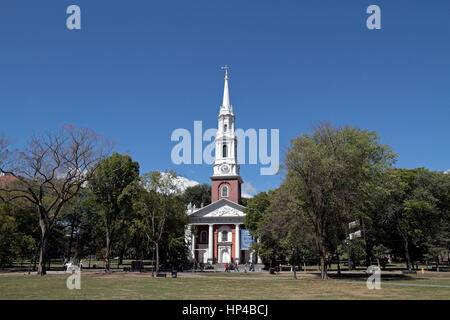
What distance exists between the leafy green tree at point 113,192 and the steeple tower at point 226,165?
917 inches

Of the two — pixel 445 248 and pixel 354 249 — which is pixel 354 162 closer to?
pixel 354 249

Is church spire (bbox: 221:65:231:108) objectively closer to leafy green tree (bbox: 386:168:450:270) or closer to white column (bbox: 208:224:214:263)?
white column (bbox: 208:224:214:263)

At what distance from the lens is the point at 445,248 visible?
1529 inches

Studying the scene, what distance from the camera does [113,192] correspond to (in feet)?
135

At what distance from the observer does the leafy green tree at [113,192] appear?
4072 cm

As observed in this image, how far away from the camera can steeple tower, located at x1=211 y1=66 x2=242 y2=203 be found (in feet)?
210

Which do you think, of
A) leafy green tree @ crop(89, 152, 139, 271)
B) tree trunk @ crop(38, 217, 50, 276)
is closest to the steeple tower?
leafy green tree @ crop(89, 152, 139, 271)

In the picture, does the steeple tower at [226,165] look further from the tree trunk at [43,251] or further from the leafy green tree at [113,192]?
the tree trunk at [43,251]

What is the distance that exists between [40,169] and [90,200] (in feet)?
37.2

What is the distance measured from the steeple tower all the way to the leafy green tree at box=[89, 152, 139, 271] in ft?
76.4

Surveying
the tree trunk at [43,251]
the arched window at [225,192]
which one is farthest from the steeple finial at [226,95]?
the tree trunk at [43,251]

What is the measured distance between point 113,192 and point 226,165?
26766 mm

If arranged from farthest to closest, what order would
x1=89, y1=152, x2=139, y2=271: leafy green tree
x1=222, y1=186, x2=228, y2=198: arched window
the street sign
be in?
x1=222, y1=186, x2=228, y2=198: arched window, x1=89, y1=152, x2=139, y2=271: leafy green tree, the street sign
